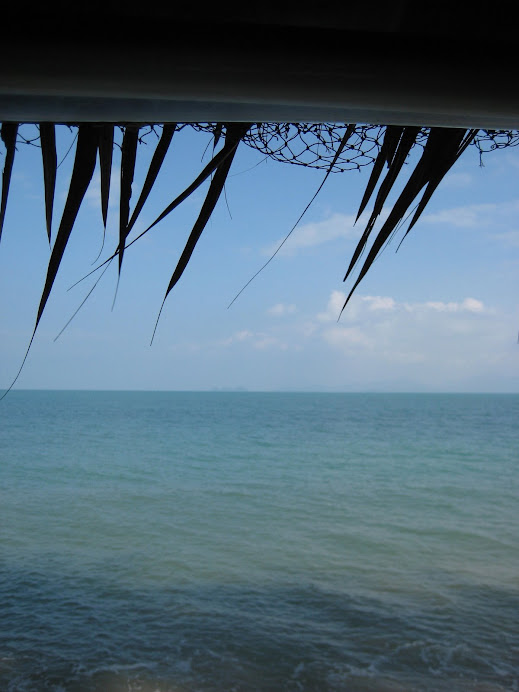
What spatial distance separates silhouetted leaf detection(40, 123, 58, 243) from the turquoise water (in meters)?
4.28

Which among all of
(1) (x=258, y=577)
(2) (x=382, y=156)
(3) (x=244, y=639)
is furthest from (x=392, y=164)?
(1) (x=258, y=577)

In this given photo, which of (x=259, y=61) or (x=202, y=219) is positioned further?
(x=202, y=219)

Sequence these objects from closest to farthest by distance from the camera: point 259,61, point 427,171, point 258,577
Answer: point 259,61 < point 427,171 < point 258,577

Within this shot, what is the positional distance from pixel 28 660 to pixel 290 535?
5164mm

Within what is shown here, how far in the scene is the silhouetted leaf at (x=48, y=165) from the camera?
51 centimetres

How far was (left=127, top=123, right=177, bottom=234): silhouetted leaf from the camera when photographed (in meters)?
0.47

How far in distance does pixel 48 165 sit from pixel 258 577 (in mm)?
6958

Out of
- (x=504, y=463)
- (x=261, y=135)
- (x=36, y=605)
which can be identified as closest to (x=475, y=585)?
(x=36, y=605)

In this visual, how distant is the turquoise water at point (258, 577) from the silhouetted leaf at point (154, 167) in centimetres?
432

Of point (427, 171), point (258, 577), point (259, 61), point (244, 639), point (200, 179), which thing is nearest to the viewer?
point (259, 61)

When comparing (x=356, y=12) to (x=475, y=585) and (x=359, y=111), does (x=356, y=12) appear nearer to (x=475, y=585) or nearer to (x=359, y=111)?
(x=359, y=111)

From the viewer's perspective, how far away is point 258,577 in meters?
6.86

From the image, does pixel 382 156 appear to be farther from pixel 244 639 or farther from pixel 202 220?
pixel 244 639

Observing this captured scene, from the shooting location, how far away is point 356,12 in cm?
35
